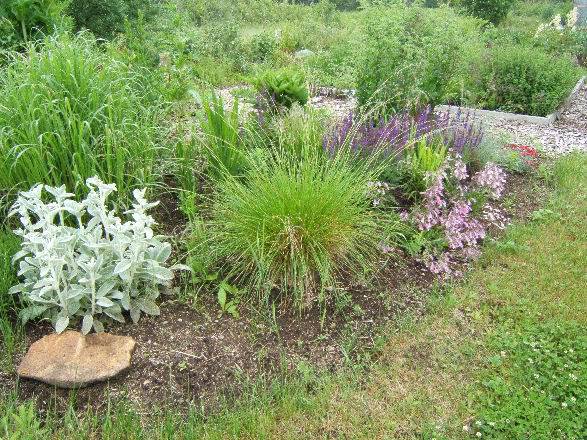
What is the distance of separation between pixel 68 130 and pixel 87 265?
1.15m

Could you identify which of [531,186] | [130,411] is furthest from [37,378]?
[531,186]

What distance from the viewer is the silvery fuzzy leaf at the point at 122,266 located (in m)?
2.75

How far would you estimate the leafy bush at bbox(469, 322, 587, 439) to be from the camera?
8.39 ft

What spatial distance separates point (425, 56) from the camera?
5555 mm

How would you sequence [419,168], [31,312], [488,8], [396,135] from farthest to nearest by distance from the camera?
1. [488,8]
2. [396,135]
3. [419,168]
4. [31,312]

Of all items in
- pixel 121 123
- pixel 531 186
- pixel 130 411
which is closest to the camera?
pixel 130 411

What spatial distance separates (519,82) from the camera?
7.43 m

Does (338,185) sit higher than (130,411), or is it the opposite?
(338,185)

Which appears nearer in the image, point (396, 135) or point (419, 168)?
point (419, 168)

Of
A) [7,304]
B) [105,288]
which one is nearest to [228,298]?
[105,288]

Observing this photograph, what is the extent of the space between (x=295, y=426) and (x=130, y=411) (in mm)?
733

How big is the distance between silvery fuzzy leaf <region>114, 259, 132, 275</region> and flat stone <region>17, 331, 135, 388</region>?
0.35m

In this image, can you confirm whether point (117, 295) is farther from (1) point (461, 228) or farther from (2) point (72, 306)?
(1) point (461, 228)

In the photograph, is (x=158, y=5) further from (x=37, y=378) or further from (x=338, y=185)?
(x=37, y=378)
